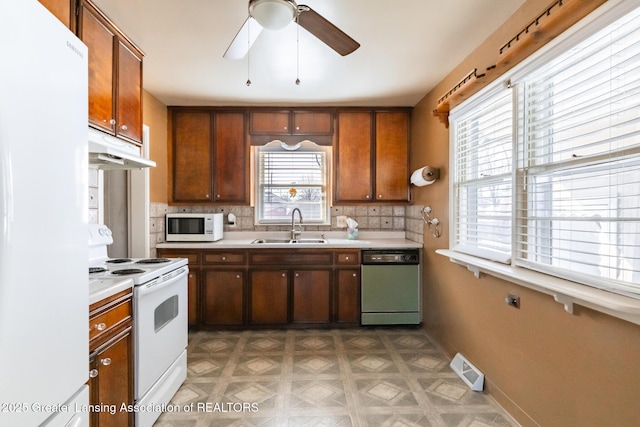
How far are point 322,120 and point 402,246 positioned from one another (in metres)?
1.68

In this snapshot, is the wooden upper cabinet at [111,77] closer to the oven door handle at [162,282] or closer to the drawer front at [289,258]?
the oven door handle at [162,282]

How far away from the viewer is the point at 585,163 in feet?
4.98

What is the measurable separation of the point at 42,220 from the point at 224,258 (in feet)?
8.54

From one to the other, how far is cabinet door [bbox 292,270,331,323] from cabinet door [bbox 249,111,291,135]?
63.3 inches

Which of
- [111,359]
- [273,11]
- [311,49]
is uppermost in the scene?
[311,49]

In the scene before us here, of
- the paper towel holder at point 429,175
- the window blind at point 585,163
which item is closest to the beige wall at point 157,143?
the paper towel holder at point 429,175

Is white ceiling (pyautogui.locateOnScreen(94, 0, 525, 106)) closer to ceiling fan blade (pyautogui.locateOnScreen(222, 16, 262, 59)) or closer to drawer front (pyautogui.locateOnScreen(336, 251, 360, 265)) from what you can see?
ceiling fan blade (pyautogui.locateOnScreen(222, 16, 262, 59))

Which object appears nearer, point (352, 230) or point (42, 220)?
point (42, 220)

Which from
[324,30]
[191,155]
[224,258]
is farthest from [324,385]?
[191,155]

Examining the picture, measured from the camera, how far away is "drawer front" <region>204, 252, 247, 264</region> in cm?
347

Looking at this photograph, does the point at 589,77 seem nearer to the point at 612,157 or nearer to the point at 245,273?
the point at 612,157

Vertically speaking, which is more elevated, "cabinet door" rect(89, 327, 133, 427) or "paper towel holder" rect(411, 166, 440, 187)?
"paper towel holder" rect(411, 166, 440, 187)

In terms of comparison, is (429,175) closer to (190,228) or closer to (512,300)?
(512,300)

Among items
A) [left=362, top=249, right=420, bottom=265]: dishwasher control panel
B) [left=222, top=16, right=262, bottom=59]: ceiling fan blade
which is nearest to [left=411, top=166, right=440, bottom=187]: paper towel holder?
[left=362, top=249, right=420, bottom=265]: dishwasher control panel
